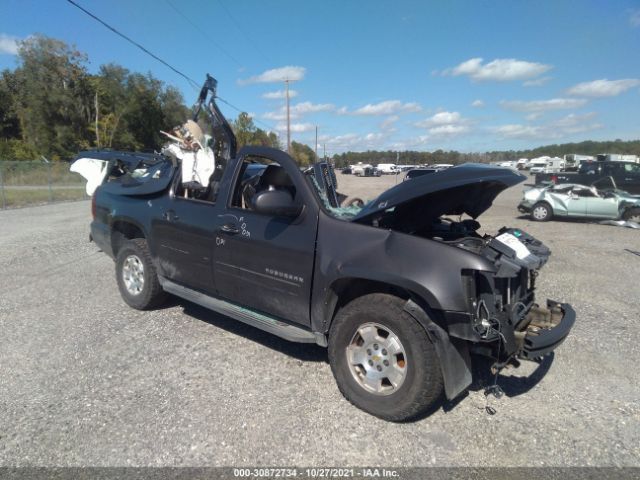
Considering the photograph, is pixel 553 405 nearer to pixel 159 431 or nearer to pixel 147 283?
pixel 159 431

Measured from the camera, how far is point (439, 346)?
9.30ft

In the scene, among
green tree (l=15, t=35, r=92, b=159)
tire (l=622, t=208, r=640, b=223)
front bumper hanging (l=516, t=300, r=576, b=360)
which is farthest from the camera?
green tree (l=15, t=35, r=92, b=159)

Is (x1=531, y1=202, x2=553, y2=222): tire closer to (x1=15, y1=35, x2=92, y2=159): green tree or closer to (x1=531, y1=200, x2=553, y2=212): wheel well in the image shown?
(x1=531, y1=200, x2=553, y2=212): wheel well

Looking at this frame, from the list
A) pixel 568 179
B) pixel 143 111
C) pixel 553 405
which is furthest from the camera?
pixel 143 111

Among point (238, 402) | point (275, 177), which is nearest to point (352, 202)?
point (275, 177)

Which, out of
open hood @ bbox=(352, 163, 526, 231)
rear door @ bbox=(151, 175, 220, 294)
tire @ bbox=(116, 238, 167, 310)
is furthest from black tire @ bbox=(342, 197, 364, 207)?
tire @ bbox=(116, 238, 167, 310)

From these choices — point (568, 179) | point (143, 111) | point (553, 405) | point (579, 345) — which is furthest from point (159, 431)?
point (143, 111)

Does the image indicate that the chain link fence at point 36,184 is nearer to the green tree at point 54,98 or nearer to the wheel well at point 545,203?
the wheel well at point 545,203

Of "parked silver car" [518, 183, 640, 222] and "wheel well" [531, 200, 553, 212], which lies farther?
"wheel well" [531, 200, 553, 212]

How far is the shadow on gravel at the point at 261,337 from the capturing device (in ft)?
13.7

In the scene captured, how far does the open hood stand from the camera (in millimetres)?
3076

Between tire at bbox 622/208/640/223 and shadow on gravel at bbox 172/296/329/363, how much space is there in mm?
14137

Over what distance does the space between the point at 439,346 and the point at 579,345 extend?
2.55m

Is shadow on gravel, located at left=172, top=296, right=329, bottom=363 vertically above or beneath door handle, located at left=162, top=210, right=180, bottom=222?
beneath
